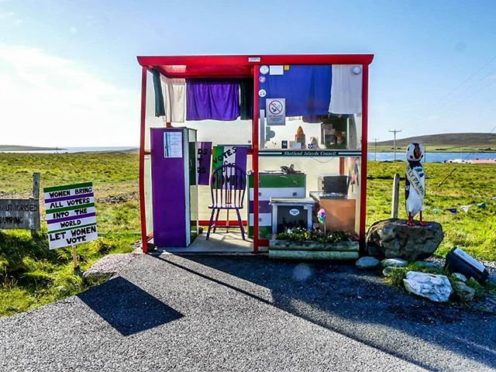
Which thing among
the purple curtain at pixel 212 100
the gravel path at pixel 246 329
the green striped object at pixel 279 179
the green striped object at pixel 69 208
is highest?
the purple curtain at pixel 212 100

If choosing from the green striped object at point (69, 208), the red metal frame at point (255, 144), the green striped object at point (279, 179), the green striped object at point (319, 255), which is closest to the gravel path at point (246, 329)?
the green striped object at point (319, 255)

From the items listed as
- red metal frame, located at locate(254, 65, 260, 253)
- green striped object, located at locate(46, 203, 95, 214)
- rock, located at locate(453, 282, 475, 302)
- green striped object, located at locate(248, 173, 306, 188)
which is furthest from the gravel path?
green striped object, located at locate(248, 173, 306, 188)

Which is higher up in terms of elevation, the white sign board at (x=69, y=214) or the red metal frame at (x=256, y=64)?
the red metal frame at (x=256, y=64)

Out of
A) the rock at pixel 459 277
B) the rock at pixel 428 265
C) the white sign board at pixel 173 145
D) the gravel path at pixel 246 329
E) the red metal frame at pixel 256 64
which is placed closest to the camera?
the gravel path at pixel 246 329

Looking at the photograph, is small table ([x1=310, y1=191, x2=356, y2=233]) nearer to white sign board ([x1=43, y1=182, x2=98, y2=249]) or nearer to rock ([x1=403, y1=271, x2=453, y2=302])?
rock ([x1=403, y1=271, x2=453, y2=302])

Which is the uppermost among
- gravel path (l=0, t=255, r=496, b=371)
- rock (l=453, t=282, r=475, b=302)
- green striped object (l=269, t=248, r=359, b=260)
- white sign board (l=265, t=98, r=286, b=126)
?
white sign board (l=265, t=98, r=286, b=126)

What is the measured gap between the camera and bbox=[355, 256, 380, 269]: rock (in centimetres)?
530

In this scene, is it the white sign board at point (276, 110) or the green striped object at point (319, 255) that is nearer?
the green striped object at point (319, 255)

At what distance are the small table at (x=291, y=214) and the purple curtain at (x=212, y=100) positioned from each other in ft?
6.77

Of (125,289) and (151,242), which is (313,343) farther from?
(151,242)

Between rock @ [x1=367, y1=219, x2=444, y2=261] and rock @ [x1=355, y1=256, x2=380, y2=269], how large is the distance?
0.68ft

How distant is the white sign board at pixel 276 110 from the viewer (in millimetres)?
5906

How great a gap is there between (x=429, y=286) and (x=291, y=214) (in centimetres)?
227

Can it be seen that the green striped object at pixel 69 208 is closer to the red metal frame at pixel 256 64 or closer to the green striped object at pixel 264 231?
the red metal frame at pixel 256 64
